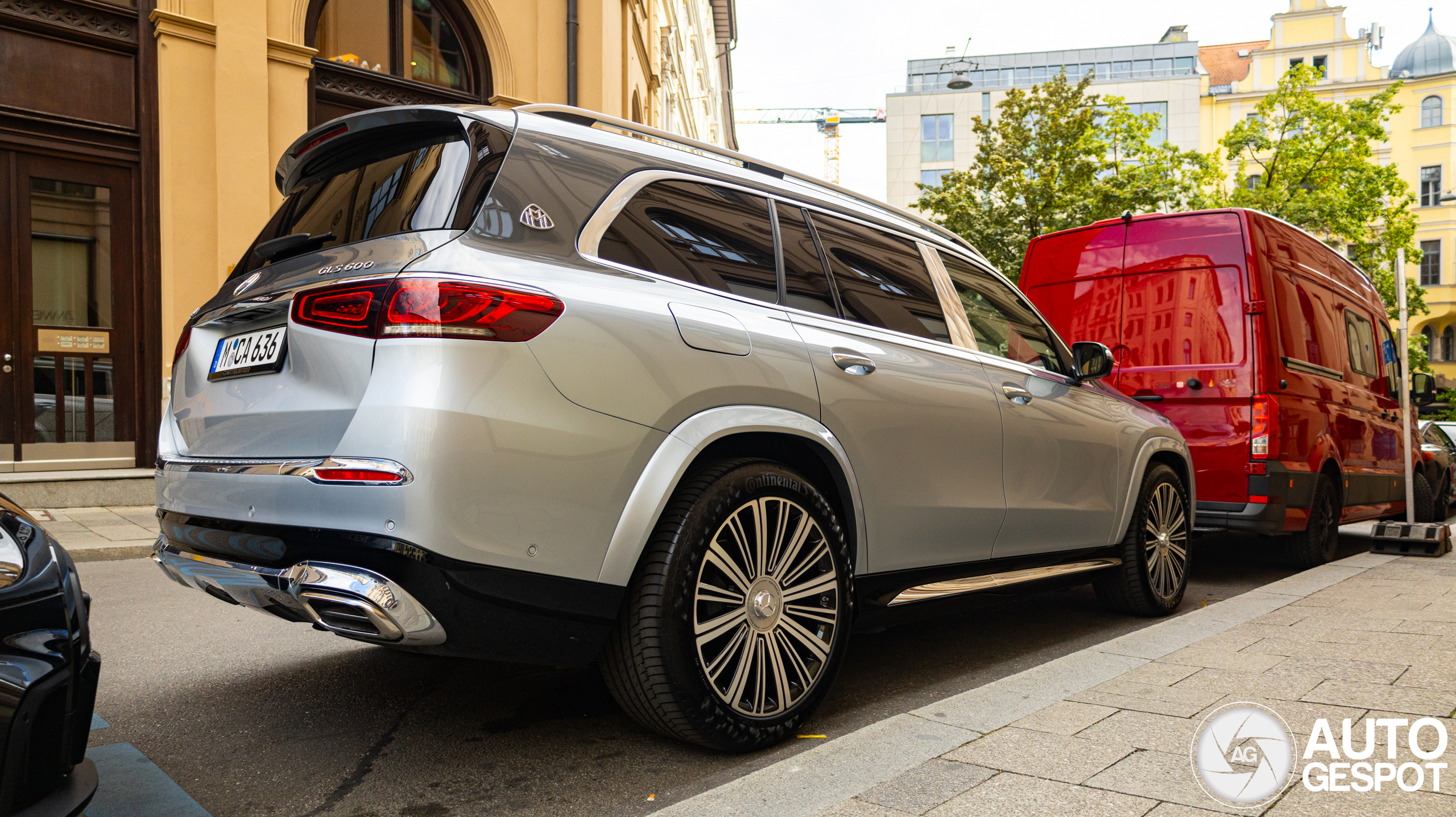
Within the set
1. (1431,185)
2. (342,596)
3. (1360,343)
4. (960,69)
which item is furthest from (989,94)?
(342,596)

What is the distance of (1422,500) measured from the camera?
10180 millimetres

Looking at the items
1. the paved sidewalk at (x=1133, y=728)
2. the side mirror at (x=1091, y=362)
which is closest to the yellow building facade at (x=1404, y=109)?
the side mirror at (x=1091, y=362)

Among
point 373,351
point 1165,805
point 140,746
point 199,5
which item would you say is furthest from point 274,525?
point 199,5

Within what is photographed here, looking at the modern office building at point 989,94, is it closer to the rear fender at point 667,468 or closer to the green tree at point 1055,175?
the green tree at point 1055,175

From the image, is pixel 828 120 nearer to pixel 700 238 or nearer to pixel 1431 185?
pixel 1431 185

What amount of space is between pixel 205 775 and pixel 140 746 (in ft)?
1.33

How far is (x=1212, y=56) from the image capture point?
63.4m

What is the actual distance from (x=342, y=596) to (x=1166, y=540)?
4.46 metres

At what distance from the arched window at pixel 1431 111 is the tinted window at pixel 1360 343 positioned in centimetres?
5871

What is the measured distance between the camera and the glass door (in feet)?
30.8

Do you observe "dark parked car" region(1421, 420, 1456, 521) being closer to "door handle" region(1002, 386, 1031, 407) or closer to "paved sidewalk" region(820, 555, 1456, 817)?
"paved sidewalk" region(820, 555, 1456, 817)

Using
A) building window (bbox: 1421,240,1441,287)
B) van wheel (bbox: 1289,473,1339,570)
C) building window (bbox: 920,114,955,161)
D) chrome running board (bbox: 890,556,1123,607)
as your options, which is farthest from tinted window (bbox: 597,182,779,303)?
building window (bbox: 1421,240,1441,287)

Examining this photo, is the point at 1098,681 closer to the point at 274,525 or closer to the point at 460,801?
the point at 460,801

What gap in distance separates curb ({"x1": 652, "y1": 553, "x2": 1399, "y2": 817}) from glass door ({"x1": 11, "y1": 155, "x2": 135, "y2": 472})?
9369 mm
